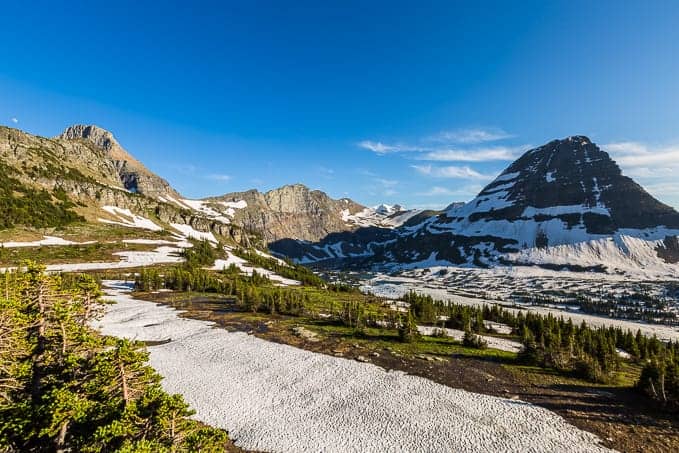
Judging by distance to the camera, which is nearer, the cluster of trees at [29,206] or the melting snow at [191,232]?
the cluster of trees at [29,206]

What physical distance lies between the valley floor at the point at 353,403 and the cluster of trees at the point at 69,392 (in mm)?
8101

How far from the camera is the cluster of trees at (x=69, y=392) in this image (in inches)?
381

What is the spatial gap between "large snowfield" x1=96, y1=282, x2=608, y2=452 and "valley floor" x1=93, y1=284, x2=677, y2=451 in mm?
66

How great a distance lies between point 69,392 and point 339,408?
15.2 meters

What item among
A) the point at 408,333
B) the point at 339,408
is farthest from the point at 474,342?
the point at 339,408

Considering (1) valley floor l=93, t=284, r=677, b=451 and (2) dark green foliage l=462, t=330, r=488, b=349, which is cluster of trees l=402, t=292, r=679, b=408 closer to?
(2) dark green foliage l=462, t=330, r=488, b=349

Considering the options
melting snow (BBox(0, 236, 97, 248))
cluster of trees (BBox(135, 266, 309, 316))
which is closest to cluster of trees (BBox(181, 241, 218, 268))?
cluster of trees (BBox(135, 266, 309, 316))

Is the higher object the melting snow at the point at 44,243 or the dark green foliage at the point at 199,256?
the melting snow at the point at 44,243

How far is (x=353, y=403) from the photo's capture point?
830 inches

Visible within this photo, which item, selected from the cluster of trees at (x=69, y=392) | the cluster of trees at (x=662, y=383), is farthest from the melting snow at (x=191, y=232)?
the cluster of trees at (x=662, y=383)

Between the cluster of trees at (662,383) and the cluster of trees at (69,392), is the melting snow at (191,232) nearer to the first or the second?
the cluster of trees at (69,392)

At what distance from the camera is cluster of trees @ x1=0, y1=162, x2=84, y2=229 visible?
110 metres

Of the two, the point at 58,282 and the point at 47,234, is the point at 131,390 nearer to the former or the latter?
the point at 58,282

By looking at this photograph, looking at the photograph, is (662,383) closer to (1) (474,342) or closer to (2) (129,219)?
(1) (474,342)
